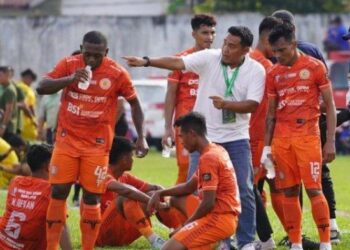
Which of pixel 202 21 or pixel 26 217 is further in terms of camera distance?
pixel 202 21

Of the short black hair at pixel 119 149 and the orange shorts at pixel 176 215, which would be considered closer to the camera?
the orange shorts at pixel 176 215

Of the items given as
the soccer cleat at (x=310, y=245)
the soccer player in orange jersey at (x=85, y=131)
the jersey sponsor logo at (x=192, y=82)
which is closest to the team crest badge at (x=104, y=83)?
the soccer player in orange jersey at (x=85, y=131)

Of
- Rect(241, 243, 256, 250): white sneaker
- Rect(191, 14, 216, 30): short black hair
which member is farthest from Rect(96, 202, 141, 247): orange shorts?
Rect(191, 14, 216, 30): short black hair

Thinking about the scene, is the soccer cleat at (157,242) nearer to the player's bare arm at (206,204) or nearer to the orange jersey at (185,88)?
the orange jersey at (185,88)

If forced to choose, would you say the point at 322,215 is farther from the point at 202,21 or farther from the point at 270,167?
the point at 202,21

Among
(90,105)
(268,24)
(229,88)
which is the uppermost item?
(268,24)

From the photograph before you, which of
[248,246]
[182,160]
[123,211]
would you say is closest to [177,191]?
[248,246]

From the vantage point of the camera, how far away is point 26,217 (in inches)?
464

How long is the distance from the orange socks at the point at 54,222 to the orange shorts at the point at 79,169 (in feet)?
0.72

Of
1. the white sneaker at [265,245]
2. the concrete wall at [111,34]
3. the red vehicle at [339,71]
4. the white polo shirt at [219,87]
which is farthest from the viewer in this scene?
the concrete wall at [111,34]

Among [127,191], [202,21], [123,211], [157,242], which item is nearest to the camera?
[127,191]

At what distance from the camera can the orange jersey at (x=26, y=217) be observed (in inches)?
464

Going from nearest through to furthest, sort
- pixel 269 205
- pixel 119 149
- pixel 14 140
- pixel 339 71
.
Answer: pixel 119 149, pixel 269 205, pixel 14 140, pixel 339 71

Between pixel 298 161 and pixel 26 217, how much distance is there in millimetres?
2524
